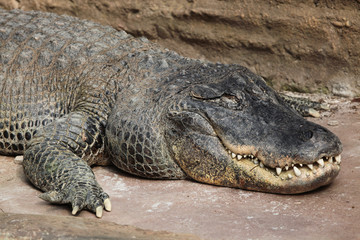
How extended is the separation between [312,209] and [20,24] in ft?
12.1

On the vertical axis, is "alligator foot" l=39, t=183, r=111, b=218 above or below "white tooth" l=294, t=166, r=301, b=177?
below

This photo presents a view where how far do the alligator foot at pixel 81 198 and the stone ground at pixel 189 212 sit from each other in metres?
0.07

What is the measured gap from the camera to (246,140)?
388cm

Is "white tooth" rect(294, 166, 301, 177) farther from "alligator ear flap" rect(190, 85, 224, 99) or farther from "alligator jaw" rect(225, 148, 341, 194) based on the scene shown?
"alligator ear flap" rect(190, 85, 224, 99)

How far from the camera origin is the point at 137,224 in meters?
3.47

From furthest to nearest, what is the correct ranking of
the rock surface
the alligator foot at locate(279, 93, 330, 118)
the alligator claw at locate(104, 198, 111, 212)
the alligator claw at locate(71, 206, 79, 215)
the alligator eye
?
1. the alligator foot at locate(279, 93, 330, 118)
2. the alligator eye
3. the alligator claw at locate(104, 198, 111, 212)
4. the alligator claw at locate(71, 206, 79, 215)
5. the rock surface

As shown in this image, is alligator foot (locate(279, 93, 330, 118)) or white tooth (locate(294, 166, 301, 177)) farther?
alligator foot (locate(279, 93, 330, 118))

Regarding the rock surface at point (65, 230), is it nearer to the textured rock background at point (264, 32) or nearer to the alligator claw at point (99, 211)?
the alligator claw at point (99, 211)

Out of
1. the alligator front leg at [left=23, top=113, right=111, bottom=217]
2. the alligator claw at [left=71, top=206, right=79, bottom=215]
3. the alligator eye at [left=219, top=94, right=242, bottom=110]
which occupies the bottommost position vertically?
the alligator claw at [left=71, top=206, right=79, bottom=215]

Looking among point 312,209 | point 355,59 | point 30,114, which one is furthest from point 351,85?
point 30,114

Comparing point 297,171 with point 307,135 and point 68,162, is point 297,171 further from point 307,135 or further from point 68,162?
point 68,162

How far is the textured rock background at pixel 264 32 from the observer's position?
18.6 ft

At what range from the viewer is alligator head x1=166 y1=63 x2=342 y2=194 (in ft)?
12.1

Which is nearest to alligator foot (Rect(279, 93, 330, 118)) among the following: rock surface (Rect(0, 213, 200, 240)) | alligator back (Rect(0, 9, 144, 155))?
alligator back (Rect(0, 9, 144, 155))
